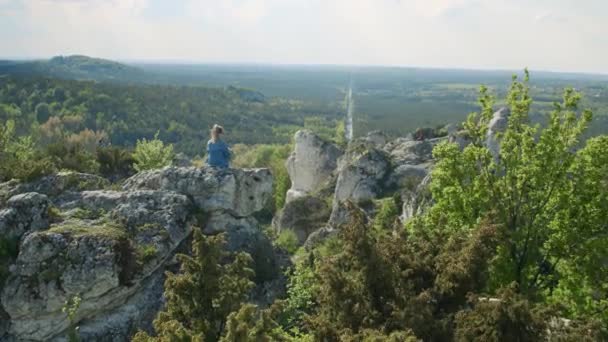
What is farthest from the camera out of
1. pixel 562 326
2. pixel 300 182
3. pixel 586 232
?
pixel 300 182

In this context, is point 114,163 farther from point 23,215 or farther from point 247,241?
point 247,241

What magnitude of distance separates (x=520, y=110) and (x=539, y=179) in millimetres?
3124

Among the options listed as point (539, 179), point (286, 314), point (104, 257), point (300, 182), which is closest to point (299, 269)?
point (286, 314)

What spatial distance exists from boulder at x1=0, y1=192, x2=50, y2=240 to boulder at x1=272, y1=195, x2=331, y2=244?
27.9 metres

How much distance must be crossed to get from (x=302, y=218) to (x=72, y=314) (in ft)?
104

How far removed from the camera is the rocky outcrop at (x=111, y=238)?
1848cm

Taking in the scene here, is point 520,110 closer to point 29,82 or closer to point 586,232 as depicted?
point 586,232

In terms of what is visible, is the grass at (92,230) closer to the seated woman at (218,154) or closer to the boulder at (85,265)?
the boulder at (85,265)

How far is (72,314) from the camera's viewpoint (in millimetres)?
17609

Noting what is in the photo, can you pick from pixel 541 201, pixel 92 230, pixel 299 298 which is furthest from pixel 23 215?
pixel 541 201

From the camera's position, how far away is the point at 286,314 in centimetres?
2184

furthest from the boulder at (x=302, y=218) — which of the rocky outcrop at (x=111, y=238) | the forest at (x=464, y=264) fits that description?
the rocky outcrop at (x=111, y=238)

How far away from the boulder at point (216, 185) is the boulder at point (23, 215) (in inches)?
159

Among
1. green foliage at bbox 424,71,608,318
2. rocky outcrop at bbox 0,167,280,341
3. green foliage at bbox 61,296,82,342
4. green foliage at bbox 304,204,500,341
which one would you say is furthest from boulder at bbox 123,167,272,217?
green foliage at bbox 304,204,500,341
